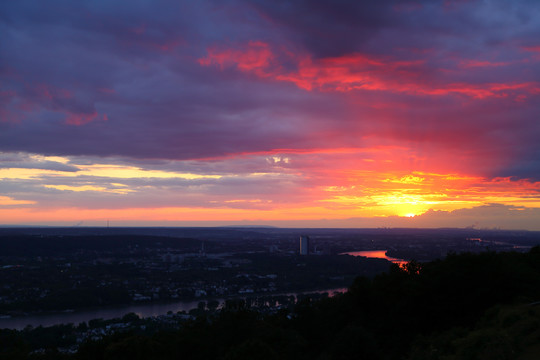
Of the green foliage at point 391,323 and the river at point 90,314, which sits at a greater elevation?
the green foliage at point 391,323

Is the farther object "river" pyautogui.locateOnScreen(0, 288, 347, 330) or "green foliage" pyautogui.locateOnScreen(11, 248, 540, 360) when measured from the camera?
"river" pyautogui.locateOnScreen(0, 288, 347, 330)

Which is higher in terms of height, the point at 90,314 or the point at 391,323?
the point at 391,323

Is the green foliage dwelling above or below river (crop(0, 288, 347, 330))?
above

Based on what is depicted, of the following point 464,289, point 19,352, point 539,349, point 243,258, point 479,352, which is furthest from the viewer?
point 243,258

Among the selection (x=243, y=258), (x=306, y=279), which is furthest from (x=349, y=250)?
(x=306, y=279)

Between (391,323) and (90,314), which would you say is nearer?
(391,323)

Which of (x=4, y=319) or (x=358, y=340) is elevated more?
(x=358, y=340)

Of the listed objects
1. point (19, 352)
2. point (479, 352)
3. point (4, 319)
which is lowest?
point (4, 319)

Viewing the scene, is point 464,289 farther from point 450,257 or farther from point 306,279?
point 306,279

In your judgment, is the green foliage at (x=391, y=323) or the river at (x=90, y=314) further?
the river at (x=90, y=314)

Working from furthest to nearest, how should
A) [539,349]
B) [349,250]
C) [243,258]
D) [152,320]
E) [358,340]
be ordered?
[349,250]
[243,258]
[152,320]
[358,340]
[539,349]

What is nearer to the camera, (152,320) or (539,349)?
(539,349)
